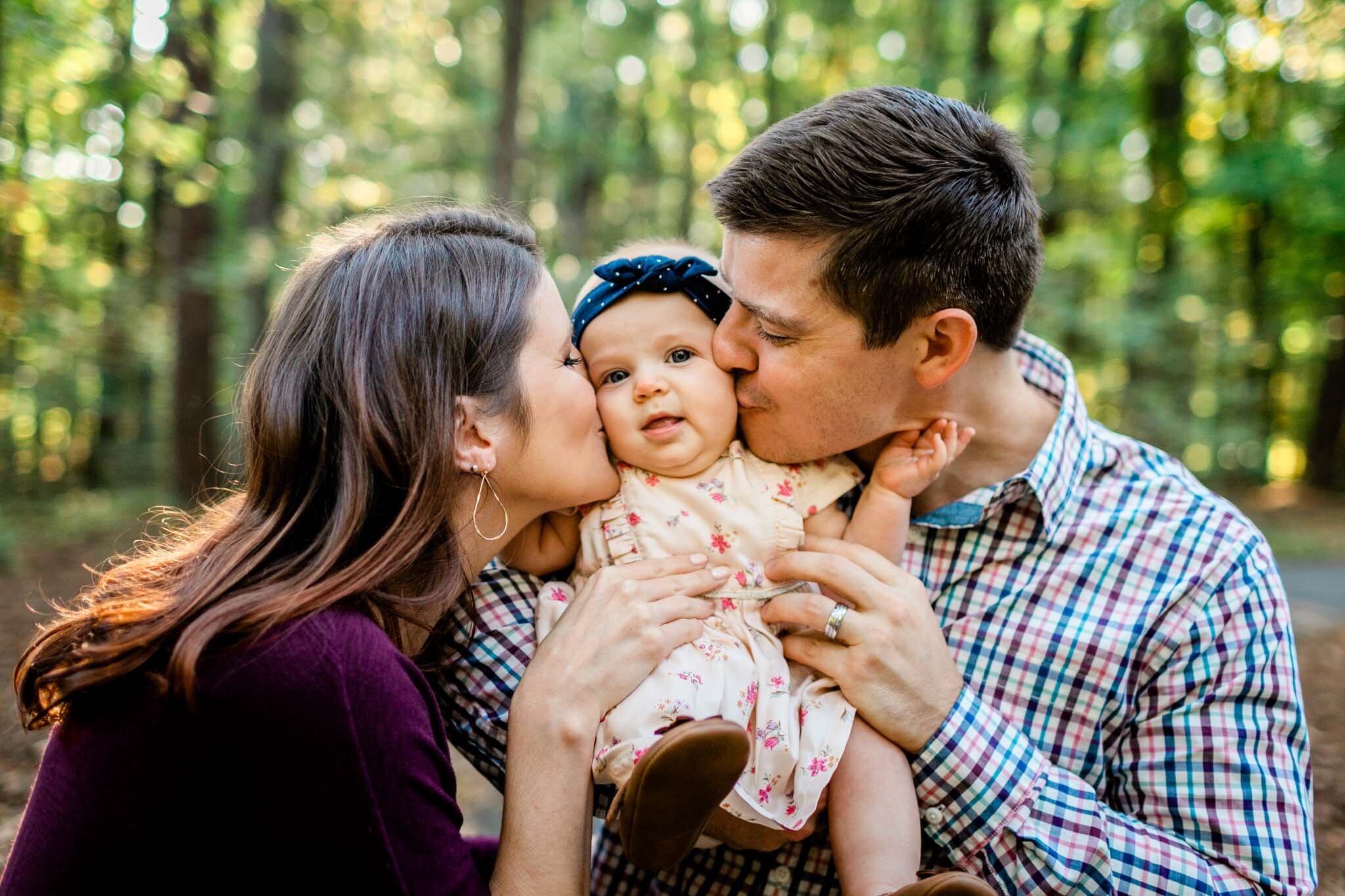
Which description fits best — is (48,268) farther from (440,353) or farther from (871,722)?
(871,722)

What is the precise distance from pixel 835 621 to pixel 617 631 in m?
0.46

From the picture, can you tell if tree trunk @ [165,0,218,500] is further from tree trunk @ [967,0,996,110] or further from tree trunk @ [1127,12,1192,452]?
tree trunk @ [1127,12,1192,452]

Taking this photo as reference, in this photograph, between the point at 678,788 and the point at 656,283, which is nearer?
the point at 678,788

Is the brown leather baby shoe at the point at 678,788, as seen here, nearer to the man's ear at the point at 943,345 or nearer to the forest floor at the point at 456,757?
the man's ear at the point at 943,345

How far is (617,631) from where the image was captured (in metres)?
1.93

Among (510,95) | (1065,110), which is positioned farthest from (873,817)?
(1065,110)

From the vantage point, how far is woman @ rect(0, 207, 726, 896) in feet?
4.81

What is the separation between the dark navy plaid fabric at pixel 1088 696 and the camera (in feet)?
6.04

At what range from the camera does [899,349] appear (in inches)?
87.2

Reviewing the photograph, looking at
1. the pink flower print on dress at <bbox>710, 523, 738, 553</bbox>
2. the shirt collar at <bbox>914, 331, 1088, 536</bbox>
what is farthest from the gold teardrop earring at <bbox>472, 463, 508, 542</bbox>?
the shirt collar at <bbox>914, 331, 1088, 536</bbox>

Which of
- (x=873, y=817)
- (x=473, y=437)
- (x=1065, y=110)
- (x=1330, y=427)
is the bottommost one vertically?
(x=873, y=817)

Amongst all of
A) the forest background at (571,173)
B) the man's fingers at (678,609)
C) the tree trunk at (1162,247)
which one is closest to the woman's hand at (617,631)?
the man's fingers at (678,609)

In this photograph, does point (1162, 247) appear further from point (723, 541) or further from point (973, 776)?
point (973, 776)

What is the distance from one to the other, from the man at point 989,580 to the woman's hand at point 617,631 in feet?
0.57
